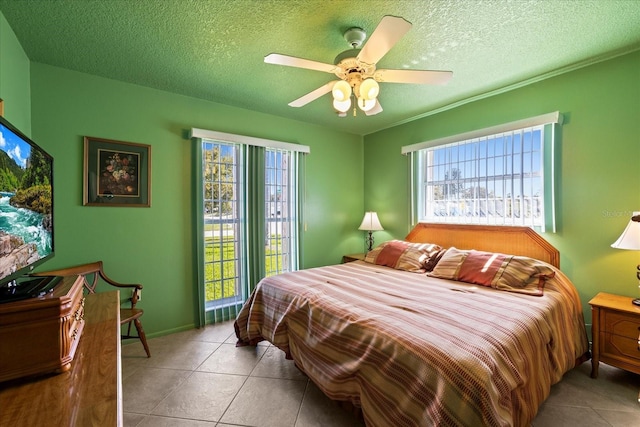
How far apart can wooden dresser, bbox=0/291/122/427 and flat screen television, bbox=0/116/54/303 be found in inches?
10.8

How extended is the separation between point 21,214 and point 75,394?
0.78 metres

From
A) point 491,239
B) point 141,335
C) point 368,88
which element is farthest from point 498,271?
point 141,335

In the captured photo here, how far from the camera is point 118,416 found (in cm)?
71

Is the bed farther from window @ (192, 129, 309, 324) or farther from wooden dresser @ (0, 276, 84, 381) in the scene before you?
wooden dresser @ (0, 276, 84, 381)

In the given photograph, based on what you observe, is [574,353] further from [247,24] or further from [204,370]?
[247,24]

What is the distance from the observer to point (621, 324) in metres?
1.96

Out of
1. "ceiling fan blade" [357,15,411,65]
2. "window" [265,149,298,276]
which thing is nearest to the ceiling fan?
"ceiling fan blade" [357,15,411,65]

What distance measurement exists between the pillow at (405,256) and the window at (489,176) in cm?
57

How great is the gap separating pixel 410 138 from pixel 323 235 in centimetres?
185

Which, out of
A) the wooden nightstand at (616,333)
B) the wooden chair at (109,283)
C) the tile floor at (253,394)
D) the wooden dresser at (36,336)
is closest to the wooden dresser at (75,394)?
the wooden dresser at (36,336)

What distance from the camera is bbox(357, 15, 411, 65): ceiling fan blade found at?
1328mm

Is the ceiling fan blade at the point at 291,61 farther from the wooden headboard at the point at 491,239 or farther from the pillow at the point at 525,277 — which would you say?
the wooden headboard at the point at 491,239

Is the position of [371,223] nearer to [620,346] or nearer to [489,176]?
[489,176]

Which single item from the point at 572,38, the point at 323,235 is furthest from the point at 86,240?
the point at 572,38
